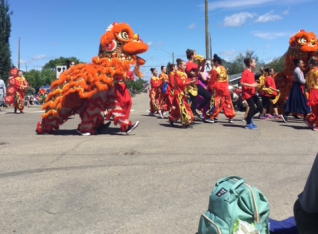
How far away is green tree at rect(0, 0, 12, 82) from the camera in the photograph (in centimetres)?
3372

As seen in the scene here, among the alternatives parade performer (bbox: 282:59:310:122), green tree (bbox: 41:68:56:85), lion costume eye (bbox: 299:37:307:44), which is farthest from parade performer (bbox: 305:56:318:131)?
green tree (bbox: 41:68:56:85)

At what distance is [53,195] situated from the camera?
5223 millimetres

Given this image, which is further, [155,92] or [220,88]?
[155,92]

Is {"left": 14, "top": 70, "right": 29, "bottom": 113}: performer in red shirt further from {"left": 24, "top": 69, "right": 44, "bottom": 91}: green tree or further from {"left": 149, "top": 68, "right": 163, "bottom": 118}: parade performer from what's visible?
{"left": 24, "top": 69, "right": 44, "bottom": 91}: green tree

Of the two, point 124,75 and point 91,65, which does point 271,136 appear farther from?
point 91,65

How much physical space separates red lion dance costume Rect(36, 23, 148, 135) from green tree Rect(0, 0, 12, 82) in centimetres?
2642

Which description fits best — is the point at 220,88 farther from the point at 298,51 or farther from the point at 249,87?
the point at 298,51

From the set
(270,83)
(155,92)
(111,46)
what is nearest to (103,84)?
(111,46)

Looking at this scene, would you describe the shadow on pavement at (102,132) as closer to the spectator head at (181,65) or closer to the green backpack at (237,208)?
the spectator head at (181,65)

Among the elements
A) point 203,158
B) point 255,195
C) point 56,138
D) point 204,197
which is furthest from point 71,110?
point 255,195

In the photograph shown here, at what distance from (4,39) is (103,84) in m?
28.2

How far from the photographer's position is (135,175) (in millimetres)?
6070

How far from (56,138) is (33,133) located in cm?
128

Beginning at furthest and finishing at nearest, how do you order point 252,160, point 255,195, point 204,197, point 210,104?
point 210,104, point 252,160, point 204,197, point 255,195
